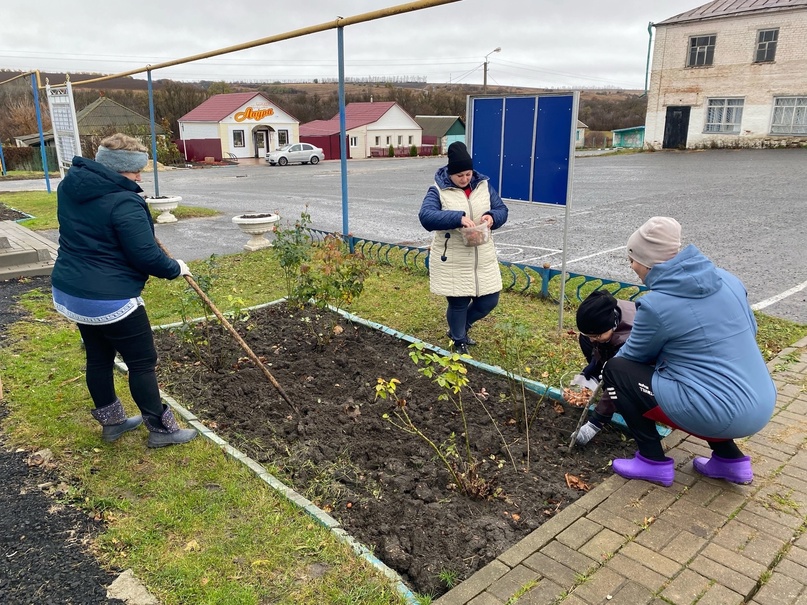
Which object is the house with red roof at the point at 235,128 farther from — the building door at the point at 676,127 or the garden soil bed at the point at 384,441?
the garden soil bed at the point at 384,441

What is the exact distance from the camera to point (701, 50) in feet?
98.0

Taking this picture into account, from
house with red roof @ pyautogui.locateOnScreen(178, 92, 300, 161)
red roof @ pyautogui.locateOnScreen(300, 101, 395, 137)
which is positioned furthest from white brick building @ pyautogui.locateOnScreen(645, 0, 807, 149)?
house with red roof @ pyautogui.locateOnScreen(178, 92, 300, 161)

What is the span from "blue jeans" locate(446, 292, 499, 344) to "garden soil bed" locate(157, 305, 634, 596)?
0.40 metres

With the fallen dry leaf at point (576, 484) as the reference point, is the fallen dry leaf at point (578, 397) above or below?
above

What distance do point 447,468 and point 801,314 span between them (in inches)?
169

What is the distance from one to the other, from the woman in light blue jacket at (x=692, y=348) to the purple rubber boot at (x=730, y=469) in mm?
155

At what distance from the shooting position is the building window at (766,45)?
90.7 ft

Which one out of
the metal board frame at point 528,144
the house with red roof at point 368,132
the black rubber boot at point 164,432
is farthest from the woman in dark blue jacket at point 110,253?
the house with red roof at point 368,132

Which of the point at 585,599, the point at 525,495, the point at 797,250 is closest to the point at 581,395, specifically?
the point at 525,495

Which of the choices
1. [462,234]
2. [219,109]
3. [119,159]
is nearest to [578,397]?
[462,234]

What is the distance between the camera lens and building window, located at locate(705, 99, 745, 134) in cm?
2933

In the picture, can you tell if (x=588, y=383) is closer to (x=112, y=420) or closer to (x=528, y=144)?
(x=528, y=144)

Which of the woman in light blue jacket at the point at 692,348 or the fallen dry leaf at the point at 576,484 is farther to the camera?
the fallen dry leaf at the point at 576,484

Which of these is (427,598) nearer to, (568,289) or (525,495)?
(525,495)
